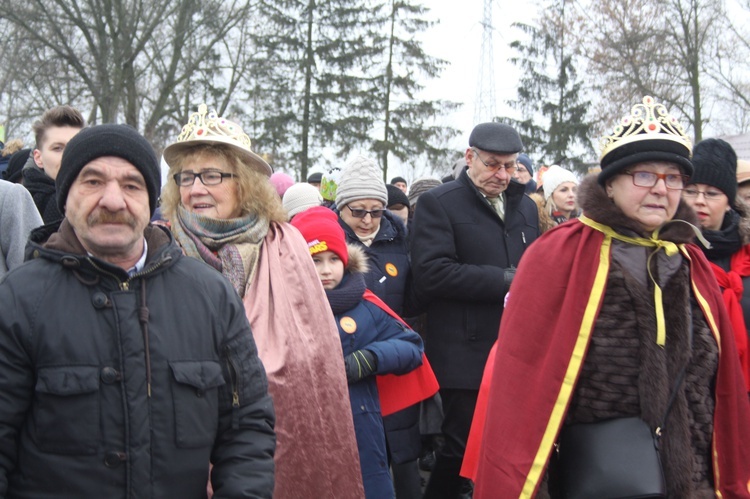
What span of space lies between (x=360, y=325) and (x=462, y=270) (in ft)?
3.12

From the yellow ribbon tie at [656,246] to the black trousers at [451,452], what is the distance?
1820 mm

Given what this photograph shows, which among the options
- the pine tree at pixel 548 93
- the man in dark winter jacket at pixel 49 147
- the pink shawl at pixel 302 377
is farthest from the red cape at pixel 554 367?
the pine tree at pixel 548 93

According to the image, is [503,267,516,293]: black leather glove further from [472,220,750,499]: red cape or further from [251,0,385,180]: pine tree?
[251,0,385,180]: pine tree

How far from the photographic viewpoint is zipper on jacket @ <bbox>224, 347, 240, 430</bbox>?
248 centimetres

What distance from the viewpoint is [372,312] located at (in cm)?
422

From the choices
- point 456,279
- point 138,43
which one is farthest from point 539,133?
point 456,279

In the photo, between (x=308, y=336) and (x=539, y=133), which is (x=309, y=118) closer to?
(x=539, y=133)

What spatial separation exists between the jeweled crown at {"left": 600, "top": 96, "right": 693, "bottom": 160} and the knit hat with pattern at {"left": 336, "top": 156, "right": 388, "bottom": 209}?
220 centimetres

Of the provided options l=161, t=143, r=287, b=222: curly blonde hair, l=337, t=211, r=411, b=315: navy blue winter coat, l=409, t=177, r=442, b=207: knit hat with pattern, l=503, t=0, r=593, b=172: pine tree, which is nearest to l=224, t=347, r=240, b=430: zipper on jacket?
l=161, t=143, r=287, b=222: curly blonde hair

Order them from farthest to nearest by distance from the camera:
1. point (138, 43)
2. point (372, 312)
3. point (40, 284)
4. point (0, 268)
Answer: point (138, 43) → point (372, 312) → point (0, 268) → point (40, 284)

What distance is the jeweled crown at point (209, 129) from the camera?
11.7ft

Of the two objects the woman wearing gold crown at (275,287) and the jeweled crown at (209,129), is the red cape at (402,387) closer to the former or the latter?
the woman wearing gold crown at (275,287)

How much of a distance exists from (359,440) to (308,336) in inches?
29.7

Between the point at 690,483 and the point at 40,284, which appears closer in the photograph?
the point at 40,284
